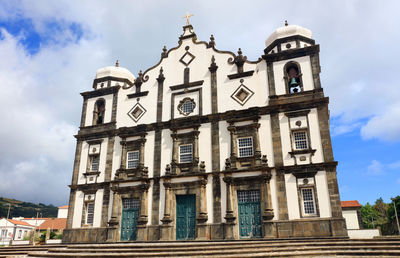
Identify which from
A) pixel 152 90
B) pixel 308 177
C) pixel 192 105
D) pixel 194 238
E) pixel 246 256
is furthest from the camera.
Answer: pixel 152 90

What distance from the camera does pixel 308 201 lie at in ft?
54.0

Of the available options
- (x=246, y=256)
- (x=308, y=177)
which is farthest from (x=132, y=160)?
(x=246, y=256)

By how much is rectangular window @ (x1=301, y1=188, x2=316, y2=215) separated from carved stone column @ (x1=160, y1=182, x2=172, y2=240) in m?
7.62

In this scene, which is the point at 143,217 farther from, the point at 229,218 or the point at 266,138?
the point at 266,138

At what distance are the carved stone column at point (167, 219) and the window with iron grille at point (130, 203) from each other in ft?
7.59

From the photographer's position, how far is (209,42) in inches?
866

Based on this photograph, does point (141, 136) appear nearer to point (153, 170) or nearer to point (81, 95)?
point (153, 170)

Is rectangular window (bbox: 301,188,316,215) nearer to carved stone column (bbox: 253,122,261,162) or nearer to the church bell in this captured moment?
carved stone column (bbox: 253,122,261,162)

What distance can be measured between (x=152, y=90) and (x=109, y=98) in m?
3.64

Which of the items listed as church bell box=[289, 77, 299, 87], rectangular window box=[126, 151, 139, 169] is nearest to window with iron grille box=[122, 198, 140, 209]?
rectangular window box=[126, 151, 139, 169]

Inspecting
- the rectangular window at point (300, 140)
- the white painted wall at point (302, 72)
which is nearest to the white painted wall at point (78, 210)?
the rectangular window at point (300, 140)

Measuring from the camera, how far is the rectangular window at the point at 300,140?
17.5 metres

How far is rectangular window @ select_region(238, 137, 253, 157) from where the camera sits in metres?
18.5

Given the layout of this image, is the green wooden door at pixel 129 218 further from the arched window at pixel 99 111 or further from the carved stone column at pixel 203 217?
the arched window at pixel 99 111
